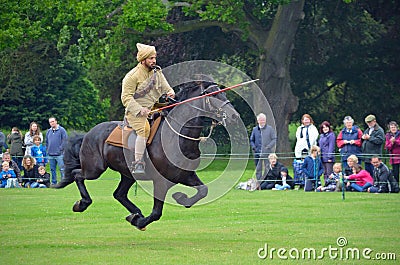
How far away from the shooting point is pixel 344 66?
129ft

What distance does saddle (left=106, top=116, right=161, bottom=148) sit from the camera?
1327 centimetres

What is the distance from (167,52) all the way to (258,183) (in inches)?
597

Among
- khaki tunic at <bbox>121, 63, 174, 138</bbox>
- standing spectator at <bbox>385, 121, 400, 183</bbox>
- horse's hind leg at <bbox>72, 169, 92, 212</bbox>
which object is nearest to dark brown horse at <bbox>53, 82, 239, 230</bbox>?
khaki tunic at <bbox>121, 63, 174, 138</bbox>

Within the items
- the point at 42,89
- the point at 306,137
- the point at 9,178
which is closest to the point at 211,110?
the point at 306,137

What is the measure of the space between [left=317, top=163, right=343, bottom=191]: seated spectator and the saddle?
8.73 metres

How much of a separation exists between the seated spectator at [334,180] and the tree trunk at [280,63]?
1153 cm

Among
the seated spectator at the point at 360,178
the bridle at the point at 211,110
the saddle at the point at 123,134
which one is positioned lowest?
the seated spectator at the point at 360,178

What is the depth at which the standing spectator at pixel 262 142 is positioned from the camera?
22531 mm

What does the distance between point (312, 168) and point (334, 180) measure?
0.62m

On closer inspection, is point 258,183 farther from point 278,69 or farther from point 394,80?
point 394,80

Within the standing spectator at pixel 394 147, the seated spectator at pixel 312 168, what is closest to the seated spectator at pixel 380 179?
the standing spectator at pixel 394 147

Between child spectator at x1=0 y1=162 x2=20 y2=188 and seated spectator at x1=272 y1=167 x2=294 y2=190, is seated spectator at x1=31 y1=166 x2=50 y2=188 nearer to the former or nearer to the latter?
child spectator at x1=0 y1=162 x2=20 y2=188

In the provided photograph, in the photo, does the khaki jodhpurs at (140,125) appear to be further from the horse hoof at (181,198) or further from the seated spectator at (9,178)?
the seated spectator at (9,178)

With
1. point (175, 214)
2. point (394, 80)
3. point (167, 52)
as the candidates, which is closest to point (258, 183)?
point (175, 214)
